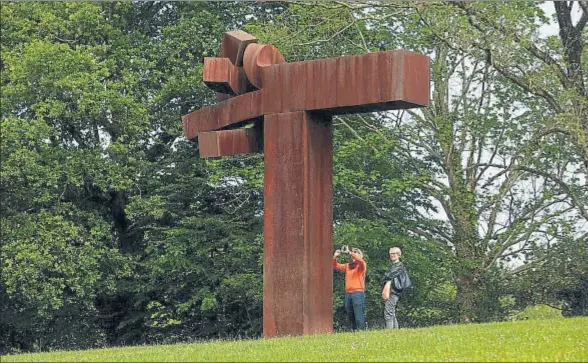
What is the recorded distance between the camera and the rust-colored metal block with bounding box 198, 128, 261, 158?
54.6 ft

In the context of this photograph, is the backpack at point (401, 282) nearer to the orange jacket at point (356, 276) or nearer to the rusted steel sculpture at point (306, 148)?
the orange jacket at point (356, 276)

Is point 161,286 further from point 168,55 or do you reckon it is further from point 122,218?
point 168,55

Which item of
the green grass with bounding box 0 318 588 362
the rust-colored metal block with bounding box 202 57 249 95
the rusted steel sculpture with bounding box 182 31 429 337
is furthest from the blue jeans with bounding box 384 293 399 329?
the rust-colored metal block with bounding box 202 57 249 95

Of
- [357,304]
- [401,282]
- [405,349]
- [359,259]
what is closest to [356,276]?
[359,259]

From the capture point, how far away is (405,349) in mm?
11117

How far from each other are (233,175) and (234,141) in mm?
11329

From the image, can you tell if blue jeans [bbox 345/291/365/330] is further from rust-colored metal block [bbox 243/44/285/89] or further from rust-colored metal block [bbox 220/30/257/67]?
rust-colored metal block [bbox 220/30/257/67]

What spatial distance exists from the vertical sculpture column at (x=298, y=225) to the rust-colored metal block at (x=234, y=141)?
1.31 meters

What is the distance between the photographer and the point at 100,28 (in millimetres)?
29172

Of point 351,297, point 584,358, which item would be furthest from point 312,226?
point 584,358

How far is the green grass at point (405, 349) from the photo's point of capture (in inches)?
Answer: 408

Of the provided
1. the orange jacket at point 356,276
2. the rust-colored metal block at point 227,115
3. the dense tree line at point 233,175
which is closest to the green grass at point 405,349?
the orange jacket at point 356,276

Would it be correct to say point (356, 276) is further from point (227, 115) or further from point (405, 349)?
point (405, 349)

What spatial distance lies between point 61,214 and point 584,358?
19904 mm
